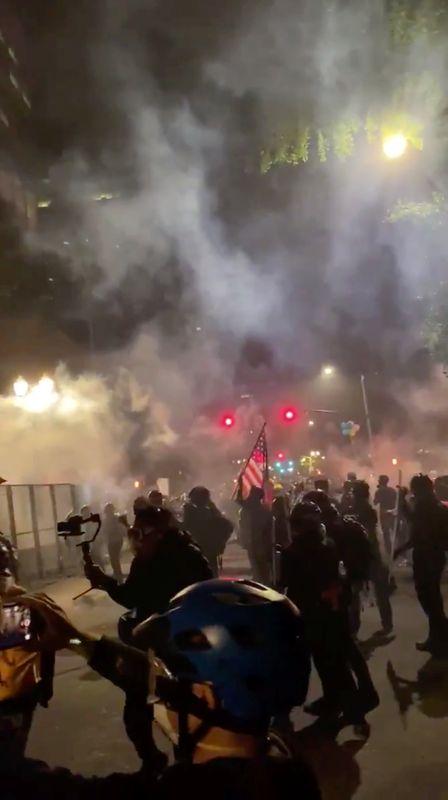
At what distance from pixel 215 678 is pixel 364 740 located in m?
3.92

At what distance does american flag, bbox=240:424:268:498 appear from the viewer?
42.7ft

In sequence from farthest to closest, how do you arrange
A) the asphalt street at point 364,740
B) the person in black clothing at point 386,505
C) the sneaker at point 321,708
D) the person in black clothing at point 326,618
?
the person in black clothing at point 386,505
the sneaker at point 321,708
the person in black clothing at point 326,618
the asphalt street at point 364,740

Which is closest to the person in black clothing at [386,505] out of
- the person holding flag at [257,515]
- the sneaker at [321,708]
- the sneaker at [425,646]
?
the person holding flag at [257,515]

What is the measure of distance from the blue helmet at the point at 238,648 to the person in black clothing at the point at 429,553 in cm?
606

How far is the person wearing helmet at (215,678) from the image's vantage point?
1.50 metres

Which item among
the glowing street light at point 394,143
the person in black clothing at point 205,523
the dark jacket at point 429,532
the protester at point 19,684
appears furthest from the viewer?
the person in black clothing at point 205,523

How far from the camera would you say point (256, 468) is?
1305 cm

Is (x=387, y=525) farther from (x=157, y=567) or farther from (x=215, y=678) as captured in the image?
(x=215, y=678)

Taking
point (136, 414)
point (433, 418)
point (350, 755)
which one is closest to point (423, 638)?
point (350, 755)

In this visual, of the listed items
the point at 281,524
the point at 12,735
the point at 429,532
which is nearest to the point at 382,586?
the point at 429,532

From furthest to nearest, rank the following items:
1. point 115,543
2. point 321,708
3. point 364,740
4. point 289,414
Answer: point 289,414, point 115,543, point 321,708, point 364,740

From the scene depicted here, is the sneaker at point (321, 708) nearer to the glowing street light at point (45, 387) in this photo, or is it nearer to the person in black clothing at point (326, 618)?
the person in black clothing at point (326, 618)

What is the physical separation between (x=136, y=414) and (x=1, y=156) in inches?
446

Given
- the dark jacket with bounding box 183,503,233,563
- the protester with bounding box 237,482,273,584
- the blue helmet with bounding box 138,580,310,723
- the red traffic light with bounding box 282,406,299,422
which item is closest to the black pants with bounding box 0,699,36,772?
the blue helmet with bounding box 138,580,310,723
